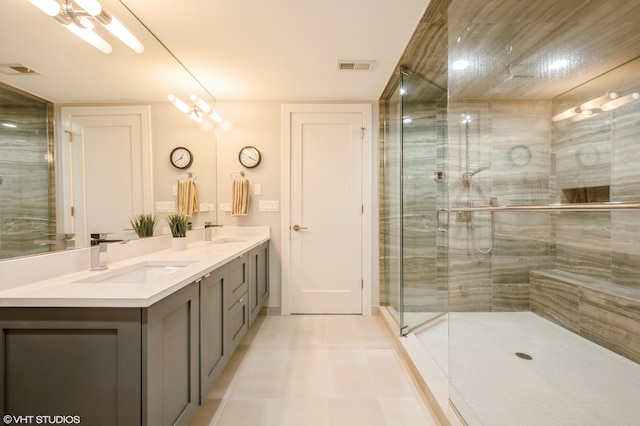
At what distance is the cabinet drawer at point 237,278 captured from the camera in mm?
1860

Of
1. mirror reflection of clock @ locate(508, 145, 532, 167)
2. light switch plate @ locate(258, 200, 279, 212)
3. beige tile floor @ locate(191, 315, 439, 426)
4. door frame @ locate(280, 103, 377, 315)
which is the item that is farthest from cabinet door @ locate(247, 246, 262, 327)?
mirror reflection of clock @ locate(508, 145, 532, 167)

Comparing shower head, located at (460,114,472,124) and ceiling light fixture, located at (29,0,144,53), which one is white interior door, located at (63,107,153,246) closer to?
ceiling light fixture, located at (29,0,144,53)

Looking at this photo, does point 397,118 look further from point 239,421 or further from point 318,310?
point 239,421

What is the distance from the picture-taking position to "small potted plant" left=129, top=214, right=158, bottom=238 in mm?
1837

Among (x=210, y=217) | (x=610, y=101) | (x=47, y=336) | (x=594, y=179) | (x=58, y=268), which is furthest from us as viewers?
(x=210, y=217)

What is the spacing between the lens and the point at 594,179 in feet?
6.79

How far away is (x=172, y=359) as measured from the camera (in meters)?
1.14

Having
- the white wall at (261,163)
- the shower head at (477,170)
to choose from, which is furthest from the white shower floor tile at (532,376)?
the white wall at (261,163)

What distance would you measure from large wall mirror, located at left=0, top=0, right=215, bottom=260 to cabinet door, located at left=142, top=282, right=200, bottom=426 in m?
0.66

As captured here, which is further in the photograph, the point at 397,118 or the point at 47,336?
the point at 397,118

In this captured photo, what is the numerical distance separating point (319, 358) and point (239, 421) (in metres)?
0.76

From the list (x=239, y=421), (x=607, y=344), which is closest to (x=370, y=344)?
(x=239, y=421)

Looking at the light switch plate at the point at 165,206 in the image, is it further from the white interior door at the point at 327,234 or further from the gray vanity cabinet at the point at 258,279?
the white interior door at the point at 327,234

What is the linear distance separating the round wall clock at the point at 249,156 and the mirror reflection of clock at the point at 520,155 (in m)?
2.36
